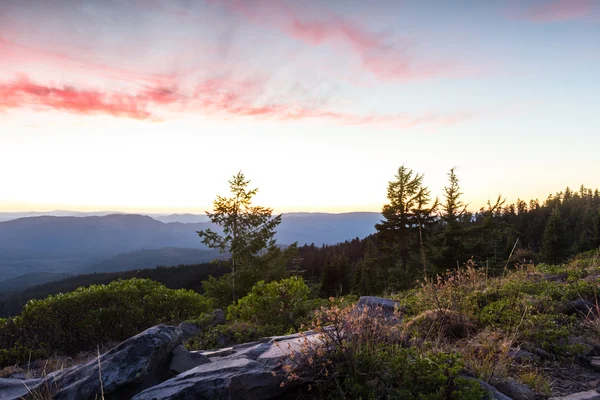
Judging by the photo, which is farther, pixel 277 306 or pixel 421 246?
pixel 421 246

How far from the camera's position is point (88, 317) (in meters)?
9.61

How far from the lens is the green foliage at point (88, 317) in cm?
930

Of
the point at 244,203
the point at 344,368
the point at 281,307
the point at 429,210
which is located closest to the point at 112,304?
the point at 281,307

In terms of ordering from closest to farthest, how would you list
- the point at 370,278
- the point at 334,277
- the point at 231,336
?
the point at 231,336, the point at 370,278, the point at 334,277

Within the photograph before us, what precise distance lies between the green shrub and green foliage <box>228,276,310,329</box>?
2757mm

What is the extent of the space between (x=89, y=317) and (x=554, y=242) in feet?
138

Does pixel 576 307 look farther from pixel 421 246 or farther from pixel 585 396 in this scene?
pixel 421 246

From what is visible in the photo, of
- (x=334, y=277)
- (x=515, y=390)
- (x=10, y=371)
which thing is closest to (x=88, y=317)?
(x=10, y=371)

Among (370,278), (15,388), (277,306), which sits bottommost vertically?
(370,278)

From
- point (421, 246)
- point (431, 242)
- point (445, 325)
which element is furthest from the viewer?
point (431, 242)

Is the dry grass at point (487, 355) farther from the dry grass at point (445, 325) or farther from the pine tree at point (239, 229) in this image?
the pine tree at point (239, 229)

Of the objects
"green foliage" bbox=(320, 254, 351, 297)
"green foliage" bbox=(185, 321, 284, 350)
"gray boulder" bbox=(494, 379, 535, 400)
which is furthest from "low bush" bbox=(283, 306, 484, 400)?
"green foliage" bbox=(320, 254, 351, 297)

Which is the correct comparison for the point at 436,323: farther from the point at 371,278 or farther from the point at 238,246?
the point at 371,278

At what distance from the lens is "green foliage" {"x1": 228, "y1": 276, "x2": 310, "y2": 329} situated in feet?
30.0
